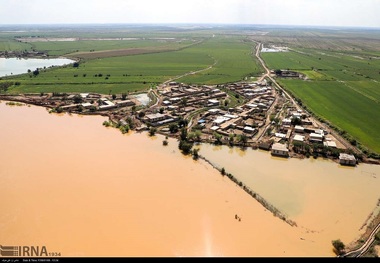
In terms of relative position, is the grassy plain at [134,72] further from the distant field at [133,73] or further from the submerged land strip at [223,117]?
the submerged land strip at [223,117]

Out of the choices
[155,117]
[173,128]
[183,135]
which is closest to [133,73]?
[155,117]

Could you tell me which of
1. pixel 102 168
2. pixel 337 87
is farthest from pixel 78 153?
pixel 337 87

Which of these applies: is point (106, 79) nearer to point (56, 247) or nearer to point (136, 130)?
point (136, 130)

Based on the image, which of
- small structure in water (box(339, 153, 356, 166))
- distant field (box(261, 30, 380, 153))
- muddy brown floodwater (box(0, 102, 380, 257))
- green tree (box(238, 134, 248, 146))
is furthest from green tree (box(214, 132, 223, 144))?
distant field (box(261, 30, 380, 153))

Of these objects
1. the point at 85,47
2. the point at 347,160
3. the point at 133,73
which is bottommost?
the point at 347,160

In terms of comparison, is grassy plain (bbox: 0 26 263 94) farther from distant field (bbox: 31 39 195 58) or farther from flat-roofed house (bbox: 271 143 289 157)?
flat-roofed house (bbox: 271 143 289 157)

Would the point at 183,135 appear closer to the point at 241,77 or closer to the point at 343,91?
the point at 343,91
